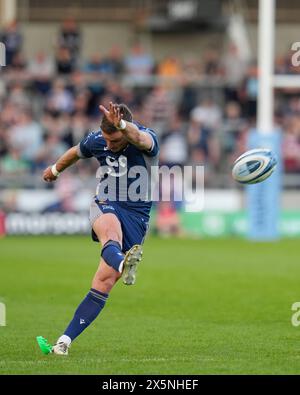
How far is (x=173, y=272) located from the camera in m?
17.3

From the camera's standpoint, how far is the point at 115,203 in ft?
32.7

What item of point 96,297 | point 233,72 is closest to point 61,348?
point 96,297

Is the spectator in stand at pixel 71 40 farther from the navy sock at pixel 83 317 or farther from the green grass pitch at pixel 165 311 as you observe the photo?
the navy sock at pixel 83 317

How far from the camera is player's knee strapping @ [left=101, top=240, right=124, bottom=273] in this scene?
932 centimetres

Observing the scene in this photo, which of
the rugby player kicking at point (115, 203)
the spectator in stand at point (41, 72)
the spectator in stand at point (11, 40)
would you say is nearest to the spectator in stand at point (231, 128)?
the spectator in stand at point (41, 72)

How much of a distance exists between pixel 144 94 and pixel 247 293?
13805mm

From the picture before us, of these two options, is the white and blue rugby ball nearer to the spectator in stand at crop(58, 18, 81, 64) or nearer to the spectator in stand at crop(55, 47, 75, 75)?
the spectator in stand at crop(55, 47, 75, 75)

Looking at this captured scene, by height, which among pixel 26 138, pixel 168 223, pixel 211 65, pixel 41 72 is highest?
pixel 211 65

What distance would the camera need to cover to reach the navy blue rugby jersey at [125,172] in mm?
9891

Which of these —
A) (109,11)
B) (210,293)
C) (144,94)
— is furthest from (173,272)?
(109,11)

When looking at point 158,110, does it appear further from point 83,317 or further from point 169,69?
point 83,317

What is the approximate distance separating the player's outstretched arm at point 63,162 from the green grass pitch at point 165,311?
1.53m

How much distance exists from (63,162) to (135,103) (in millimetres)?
16916

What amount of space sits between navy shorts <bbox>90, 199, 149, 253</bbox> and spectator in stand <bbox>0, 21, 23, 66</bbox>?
1746 centimetres
